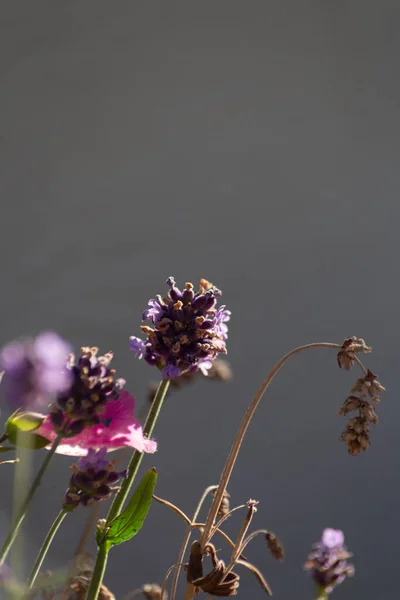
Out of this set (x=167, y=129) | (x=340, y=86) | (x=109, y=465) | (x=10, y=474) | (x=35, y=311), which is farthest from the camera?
(x=340, y=86)

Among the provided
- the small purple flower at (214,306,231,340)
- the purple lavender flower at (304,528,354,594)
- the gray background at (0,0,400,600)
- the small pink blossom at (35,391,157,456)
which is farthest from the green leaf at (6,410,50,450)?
the gray background at (0,0,400,600)

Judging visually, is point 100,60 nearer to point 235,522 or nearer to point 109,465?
point 235,522

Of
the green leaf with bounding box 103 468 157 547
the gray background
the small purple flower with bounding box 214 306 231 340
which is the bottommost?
the green leaf with bounding box 103 468 157 547

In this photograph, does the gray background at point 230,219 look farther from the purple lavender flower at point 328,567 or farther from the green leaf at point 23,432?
the green leaf at point 23,432

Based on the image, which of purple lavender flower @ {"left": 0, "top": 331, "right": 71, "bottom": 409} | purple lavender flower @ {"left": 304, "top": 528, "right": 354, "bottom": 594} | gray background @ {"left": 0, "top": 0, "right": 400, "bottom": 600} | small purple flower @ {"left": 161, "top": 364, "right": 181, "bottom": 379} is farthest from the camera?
gray background @ {"left": 0, "top": 0, "right": 400, "bottom": 600}

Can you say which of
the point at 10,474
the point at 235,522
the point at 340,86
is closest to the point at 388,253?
the point at 340,86

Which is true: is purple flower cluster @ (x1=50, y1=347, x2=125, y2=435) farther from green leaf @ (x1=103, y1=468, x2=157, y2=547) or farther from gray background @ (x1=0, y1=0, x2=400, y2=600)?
gray background @ (x1=0, y1=0, x2=400, y2=600)
